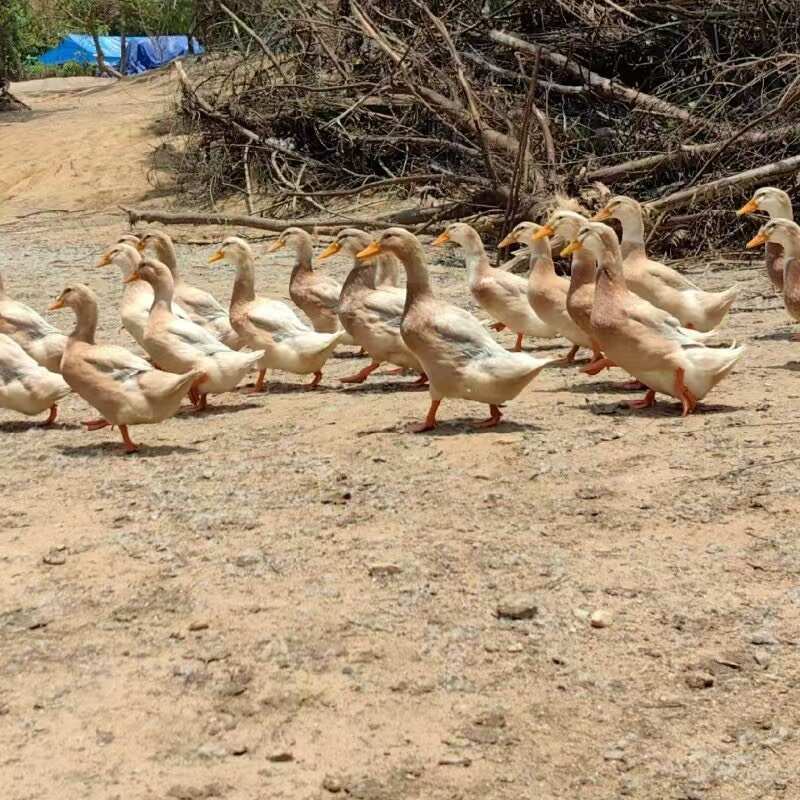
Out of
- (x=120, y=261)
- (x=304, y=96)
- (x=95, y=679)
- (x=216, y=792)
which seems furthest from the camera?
(x=304, y=96)

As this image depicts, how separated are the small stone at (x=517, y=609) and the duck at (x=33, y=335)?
444 cm

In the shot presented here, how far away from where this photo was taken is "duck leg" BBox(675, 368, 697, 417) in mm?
6699

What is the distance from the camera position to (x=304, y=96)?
15.9 metres

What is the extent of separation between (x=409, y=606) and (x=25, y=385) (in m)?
3.57

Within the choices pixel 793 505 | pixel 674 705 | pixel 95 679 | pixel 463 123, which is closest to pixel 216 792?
pixel 95 679

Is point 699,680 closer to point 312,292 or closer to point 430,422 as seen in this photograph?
point 430,422

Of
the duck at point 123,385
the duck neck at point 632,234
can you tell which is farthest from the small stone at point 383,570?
the duck neck at point 632,234

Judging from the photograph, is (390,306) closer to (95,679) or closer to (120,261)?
(120,261)

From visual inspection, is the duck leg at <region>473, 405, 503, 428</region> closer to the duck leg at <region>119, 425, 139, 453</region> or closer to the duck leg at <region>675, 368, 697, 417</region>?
the duck leg at <region>675, 368, 697, 417</region>

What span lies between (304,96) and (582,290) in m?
9.14

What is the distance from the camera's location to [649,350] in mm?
6738

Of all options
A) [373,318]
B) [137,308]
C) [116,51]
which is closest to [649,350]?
[373,318]

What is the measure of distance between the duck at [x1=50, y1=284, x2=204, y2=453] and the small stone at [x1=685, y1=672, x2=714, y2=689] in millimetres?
3531

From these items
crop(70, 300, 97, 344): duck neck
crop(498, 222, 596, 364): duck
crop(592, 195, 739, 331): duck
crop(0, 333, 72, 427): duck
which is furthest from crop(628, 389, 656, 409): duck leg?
crop(0, 333, 72, 427): duck
